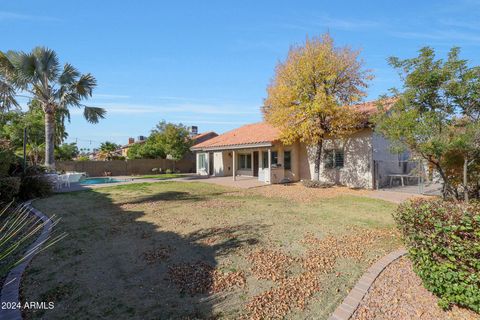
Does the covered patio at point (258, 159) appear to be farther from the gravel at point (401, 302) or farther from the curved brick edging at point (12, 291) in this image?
the curved brick edging at point (12, 291)

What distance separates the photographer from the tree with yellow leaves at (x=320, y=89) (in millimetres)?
14477

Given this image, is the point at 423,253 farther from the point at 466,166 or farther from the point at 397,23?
the point at 397,23

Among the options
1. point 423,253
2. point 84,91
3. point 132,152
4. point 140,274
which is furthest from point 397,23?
point 132,152

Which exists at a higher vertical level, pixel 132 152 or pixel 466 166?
pixel 132 152

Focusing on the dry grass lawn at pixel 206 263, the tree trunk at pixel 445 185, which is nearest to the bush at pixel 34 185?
the dry grass lawn at pixel 206 263

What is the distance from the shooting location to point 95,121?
62.7ft

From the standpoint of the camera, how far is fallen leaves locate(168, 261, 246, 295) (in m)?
4.10

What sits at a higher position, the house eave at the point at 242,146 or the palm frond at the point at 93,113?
the palm frond at the point at 93,113

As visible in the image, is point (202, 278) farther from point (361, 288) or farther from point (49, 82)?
point (49, 82)

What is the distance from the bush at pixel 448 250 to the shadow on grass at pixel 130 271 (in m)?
2.99

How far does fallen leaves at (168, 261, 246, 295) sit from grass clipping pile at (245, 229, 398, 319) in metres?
0.46

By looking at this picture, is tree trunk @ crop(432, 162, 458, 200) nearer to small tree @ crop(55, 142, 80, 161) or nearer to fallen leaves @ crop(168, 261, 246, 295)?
fallen leaves @ crop(168, 261, 246, 295)

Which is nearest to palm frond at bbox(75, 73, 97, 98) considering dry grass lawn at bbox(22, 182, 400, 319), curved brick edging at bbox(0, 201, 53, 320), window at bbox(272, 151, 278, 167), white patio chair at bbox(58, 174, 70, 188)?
white patio chair at bbox(58, 174, 70, 188)

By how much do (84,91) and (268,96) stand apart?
13.1 m
